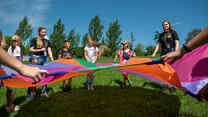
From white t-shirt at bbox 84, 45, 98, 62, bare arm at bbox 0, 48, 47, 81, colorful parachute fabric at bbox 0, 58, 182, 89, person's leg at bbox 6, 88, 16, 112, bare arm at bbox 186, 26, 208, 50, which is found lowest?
person's leg at bbox 6, 88, 16, 112

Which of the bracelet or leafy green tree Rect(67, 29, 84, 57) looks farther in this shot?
leafy green tree Rect(67, 29, 84, 57)

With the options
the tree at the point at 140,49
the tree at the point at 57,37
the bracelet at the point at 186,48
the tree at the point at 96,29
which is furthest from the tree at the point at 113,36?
the bracelet at the point at 186,48

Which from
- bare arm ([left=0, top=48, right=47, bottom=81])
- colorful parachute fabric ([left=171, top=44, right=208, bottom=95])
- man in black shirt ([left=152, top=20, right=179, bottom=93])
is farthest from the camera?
man in black shirt ([left=152, top=20, right=179, bottom=93])

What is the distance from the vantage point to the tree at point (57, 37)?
39.9 meters

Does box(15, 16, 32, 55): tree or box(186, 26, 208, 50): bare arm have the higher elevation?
box(15, 16, 32, 55): tree

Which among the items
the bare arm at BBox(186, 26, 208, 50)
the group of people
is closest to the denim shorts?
the group of people

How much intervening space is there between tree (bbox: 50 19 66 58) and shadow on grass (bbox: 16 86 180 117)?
37.1 metres

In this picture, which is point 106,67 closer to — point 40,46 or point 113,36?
point 40,46

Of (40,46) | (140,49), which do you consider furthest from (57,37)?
(140,49)

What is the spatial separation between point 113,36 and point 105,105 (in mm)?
41413

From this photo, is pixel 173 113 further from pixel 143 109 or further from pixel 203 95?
pixel 203 95

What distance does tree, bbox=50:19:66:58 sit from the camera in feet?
131

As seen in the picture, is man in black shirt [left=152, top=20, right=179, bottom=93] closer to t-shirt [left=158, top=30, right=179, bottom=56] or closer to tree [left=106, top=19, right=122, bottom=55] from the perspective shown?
t-shirt [left=158, top=30, right=179, bottom=56]

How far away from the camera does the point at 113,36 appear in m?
44.3
